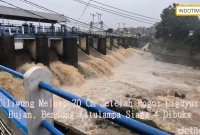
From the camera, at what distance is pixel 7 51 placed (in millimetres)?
8898

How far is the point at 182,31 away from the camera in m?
28.6

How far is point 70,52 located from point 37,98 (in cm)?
1147

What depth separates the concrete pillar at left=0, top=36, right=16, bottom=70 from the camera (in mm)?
8727

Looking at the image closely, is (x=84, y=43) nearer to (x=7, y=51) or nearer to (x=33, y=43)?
(x=33, y=43)

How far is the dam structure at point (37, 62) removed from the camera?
4.51 ft

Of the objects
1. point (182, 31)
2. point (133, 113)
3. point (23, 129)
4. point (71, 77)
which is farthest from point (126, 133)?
point (182, 31)

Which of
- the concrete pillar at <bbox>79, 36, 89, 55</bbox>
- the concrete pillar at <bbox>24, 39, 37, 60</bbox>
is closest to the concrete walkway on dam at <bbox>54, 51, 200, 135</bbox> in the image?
the concrete pillar at <bbox>24, 39, 37, 60</bbox>

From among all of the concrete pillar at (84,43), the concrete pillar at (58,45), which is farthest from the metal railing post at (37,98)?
the concrete pillar at (84,43)

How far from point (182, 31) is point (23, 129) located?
3014 cm

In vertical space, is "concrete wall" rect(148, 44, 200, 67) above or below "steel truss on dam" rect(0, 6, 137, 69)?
below

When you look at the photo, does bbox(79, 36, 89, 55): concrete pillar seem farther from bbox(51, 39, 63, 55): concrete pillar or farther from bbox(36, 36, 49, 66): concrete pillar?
bbox(36, 36, 49, 66): concrete pillar

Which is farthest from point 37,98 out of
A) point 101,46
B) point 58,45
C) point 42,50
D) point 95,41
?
point 95,41

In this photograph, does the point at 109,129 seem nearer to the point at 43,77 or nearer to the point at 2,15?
the point at 43,77

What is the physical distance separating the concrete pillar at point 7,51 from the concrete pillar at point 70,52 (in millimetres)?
4095
